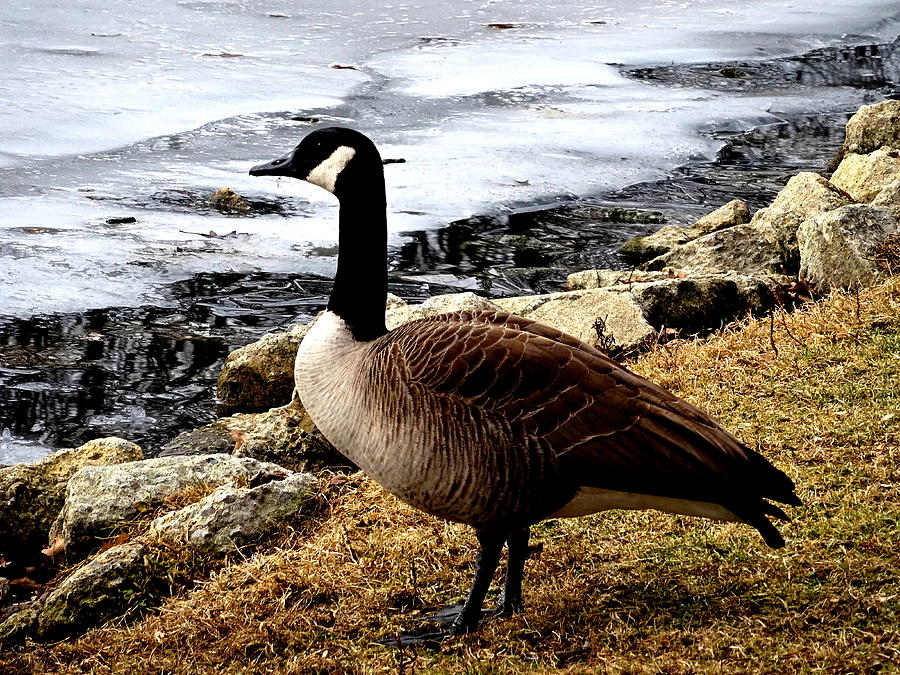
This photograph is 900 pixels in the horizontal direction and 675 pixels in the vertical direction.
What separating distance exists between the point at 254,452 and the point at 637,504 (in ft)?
8.74

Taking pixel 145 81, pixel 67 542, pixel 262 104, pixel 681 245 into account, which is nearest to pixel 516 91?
pixel 262 104

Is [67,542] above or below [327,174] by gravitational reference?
below

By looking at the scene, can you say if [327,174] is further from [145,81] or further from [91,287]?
[145,81]

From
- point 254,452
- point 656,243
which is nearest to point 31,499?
point 254,452

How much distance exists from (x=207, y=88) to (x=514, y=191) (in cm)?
478

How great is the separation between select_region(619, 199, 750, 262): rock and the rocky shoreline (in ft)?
1.60

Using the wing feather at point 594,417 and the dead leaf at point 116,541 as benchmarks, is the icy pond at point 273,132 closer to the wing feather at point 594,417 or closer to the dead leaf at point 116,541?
the dead leaf at point 116,541

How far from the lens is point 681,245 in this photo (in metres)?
8.12

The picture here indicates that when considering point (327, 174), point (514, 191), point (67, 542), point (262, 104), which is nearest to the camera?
point (327, 174)

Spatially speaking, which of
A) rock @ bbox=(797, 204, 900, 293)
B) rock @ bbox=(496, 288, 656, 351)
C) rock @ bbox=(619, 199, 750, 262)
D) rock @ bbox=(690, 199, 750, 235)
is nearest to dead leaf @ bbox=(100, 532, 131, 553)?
rock @ bbox=(496, 288, 656, 351)

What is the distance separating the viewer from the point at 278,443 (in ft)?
17.0

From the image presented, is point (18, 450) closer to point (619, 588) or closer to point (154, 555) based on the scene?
point (154, 555)

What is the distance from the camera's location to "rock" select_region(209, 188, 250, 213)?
9578mm

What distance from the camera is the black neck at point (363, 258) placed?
3.72 metres
